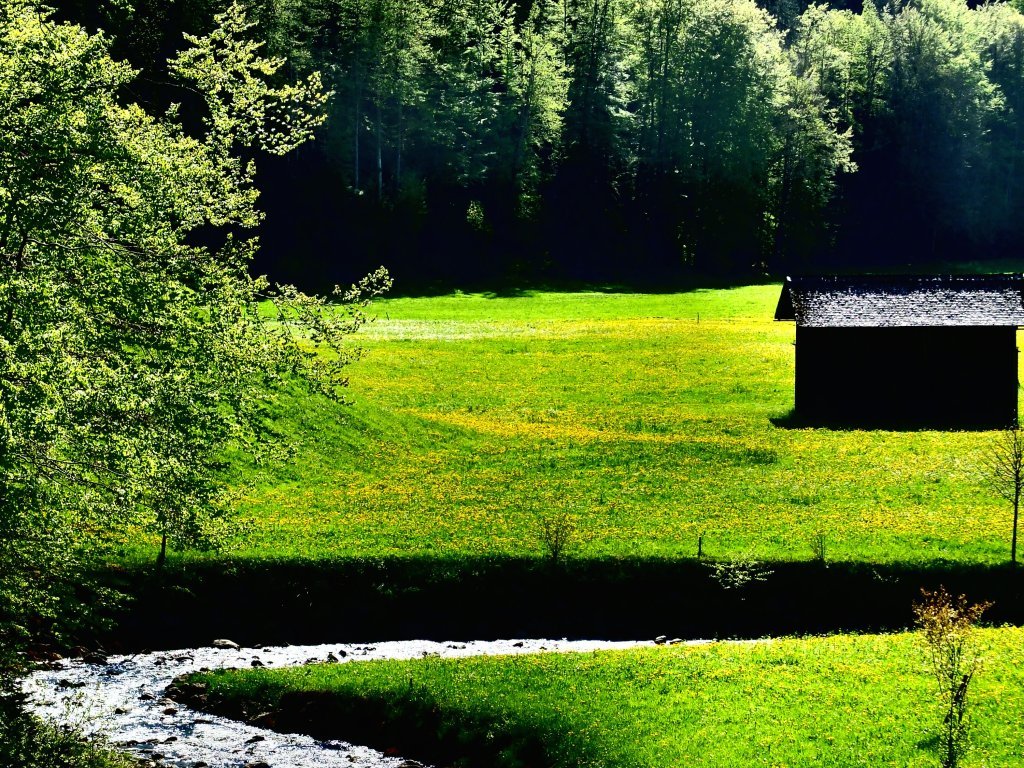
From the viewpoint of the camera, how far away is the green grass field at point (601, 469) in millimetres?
33750

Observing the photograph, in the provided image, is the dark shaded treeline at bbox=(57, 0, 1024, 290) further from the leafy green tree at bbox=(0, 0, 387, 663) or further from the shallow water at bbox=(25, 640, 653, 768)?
the leafy green tree at bbox=(0, 0, 387, 663)

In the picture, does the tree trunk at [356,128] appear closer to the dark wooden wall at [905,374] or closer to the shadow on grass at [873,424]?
the dark wooden wall at [905,374]

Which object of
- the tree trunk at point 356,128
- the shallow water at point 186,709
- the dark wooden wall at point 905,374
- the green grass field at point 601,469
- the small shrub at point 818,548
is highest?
the tree trunk at point 356,128

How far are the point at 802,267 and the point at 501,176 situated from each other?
32515 mm

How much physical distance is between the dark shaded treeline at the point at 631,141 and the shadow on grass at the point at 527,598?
206 feet

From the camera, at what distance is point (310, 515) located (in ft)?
117

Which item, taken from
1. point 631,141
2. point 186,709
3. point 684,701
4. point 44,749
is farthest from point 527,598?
point 631,141

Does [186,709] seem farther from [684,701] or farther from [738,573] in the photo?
[738,573]

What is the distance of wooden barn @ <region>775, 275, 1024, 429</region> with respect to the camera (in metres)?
52.4

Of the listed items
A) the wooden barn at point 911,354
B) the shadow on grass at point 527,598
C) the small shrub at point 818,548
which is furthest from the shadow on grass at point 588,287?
the small shrub at point 818,548

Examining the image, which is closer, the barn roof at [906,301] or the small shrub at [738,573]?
the small shrub at [738,573]

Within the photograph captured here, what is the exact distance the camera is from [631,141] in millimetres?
113500

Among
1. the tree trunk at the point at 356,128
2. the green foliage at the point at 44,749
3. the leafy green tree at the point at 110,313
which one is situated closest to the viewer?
the green foliage at the point at 44,749

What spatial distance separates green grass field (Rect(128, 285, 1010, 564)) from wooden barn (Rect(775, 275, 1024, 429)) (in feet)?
10.5
